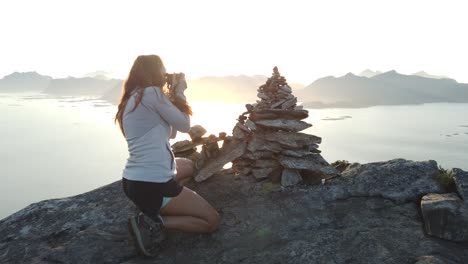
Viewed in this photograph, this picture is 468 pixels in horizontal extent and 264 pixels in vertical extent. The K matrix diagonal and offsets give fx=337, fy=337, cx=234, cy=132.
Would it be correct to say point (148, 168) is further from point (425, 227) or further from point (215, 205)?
point (425, 227)

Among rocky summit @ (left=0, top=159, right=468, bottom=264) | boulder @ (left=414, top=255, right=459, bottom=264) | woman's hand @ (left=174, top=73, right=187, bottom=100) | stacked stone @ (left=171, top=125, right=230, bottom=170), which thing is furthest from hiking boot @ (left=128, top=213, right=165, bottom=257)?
boulder @ (left=414, top=255, right=459, bottom=264)

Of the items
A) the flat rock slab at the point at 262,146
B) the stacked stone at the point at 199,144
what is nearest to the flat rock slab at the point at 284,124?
the flat rock slab at the point at 262,146

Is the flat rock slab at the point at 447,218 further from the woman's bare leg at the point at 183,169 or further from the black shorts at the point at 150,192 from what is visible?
the woman's bare leg at the point at 183,169

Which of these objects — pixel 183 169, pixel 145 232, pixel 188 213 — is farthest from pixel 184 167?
pixel 145 232

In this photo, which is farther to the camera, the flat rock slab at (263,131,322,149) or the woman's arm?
the flat rock slab at (263,131,322,149)

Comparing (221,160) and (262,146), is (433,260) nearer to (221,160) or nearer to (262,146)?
(262,146)

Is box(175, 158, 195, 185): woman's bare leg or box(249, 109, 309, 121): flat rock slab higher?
box(249, 109, 309, 121): flat rock slab

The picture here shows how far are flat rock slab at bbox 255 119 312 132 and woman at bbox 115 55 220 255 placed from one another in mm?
3305

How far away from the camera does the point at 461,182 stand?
6992 mm

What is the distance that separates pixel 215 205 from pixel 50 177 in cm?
17493

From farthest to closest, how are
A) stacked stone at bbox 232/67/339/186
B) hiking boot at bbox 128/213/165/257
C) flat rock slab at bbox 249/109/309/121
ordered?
flat rock slab at bbox 249/109/309/121, stacked stone at bbox 232/67/339/186, hiking boot at bbox 128/213/165/257

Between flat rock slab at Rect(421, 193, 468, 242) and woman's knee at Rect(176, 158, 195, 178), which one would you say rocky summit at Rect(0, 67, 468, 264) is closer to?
flat rock slab at Rect(421, 193, 468, 242)

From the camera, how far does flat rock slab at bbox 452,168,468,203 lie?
6.64 m

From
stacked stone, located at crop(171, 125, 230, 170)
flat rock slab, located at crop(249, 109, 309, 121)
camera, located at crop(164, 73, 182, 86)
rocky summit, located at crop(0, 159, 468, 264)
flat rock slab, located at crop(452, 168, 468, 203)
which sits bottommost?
rocky summit, located at crop(0, 159, 468, 264)
